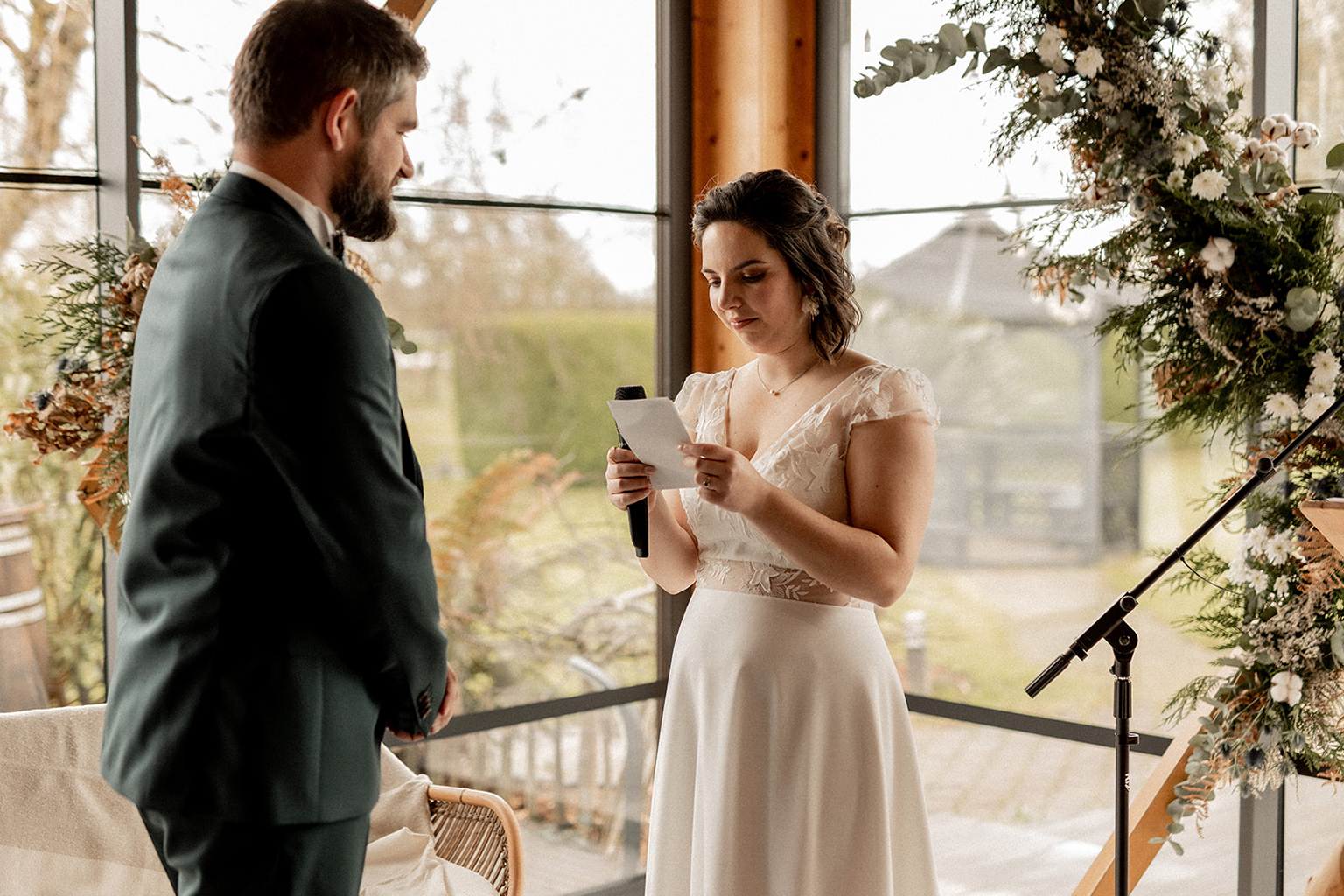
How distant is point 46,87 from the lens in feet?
9.02

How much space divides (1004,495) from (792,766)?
1.55 metres

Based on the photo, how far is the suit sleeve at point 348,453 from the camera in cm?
121

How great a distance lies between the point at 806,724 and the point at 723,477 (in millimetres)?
483

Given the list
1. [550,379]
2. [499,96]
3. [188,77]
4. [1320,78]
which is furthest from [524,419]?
[1320,78]

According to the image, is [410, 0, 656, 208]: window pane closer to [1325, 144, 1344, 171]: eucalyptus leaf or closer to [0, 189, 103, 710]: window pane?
[0, 189, 103, 710]: window pane

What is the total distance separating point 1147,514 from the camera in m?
3.08

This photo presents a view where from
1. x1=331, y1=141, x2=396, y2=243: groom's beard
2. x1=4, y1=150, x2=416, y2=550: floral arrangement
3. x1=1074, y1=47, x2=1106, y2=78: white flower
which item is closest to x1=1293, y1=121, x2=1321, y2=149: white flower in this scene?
x1=1074, y1=47, x2=1106, y2=78: white flower

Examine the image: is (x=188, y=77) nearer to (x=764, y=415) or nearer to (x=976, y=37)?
(x=764, y=415)

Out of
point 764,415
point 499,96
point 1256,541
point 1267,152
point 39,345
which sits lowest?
point 1256,541

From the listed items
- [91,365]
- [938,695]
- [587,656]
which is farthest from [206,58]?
[938,695]

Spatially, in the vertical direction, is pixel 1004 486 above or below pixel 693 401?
below

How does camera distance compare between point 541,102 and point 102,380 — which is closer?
point 102,380

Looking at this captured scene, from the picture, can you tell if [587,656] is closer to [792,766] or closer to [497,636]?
[497,636]

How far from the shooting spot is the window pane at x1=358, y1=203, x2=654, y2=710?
330 cm
